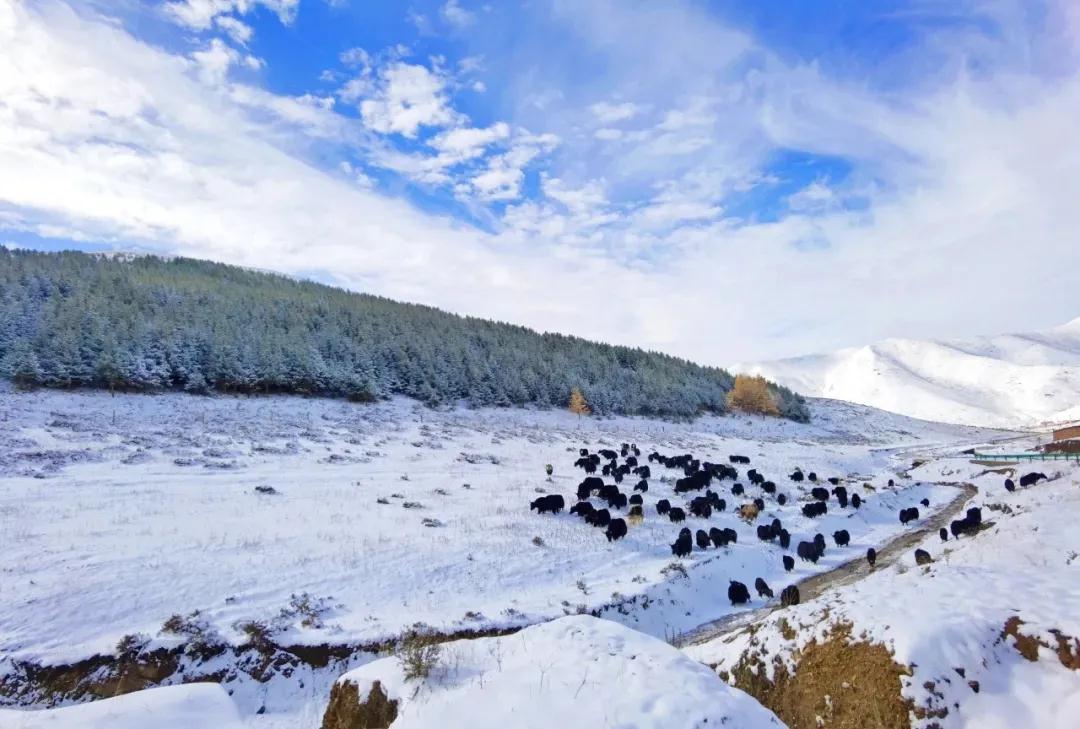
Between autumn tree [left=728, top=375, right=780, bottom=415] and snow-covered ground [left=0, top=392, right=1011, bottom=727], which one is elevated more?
autumn tree [left=728, top=375, right=780, bottom=415]

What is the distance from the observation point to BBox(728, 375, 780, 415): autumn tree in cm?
8106

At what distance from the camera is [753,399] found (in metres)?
81.8

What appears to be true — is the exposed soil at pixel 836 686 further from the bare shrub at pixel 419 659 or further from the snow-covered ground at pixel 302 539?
the snow-covered ground at pixel 302 539

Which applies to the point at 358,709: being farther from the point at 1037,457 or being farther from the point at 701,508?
the point at 1037,457

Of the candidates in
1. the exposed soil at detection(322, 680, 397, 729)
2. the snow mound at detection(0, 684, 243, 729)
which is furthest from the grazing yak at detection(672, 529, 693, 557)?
the snow mound at detection(0, 684, 243, 729)

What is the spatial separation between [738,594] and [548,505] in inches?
325

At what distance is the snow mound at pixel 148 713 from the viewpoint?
21.6 feet

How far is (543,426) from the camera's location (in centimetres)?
5375

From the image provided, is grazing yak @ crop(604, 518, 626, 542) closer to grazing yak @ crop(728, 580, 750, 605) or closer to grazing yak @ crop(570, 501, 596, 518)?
grazing yak @ crop(570, 501, 596, 518)

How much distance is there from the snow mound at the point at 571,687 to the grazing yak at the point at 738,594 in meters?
10.3

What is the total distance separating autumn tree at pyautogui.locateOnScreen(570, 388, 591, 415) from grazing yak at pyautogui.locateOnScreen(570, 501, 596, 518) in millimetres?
39004

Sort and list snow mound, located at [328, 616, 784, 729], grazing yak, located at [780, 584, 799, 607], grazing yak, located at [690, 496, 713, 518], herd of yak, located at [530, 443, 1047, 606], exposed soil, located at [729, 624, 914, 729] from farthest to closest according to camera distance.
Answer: grazing yak, located at [690, 496, 713, 518] < herd of yak, located at [530, 443, 1047, 606] < grazing yak, located at [780, 584, 799, 607] < exposed soil, located at [729, 624, 914, 729] < snow mound, located at [328, 616, 784, 729]

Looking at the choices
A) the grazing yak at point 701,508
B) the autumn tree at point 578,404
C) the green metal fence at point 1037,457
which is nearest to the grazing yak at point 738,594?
the grazing yak at point 701,508

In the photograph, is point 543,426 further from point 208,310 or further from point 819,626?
point 819,626
